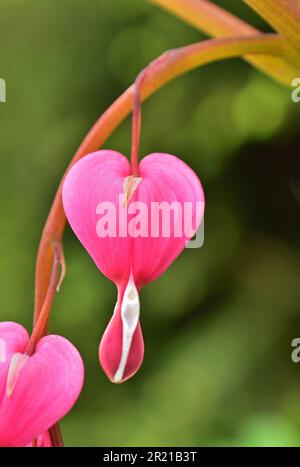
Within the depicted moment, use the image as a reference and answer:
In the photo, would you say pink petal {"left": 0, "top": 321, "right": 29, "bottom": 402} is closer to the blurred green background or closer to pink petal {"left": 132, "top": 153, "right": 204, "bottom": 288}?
pink petal {"left": 132, "top": 153, "right": 204, "bottom": 288}

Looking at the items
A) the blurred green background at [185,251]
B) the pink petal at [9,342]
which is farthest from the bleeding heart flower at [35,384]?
the blurred green background at [185,251]

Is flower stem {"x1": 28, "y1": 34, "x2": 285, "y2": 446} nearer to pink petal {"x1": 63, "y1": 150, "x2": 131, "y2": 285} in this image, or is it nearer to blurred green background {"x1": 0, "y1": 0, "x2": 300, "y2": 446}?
pink petal {"x1": 63, "y1": 150, "x2": 131, "y2": 285}

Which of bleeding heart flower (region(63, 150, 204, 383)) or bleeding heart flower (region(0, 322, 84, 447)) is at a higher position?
bleeding heart flower (region(63, 150, 204, 383))

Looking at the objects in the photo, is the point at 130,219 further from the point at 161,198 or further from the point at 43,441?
the point at 43,441

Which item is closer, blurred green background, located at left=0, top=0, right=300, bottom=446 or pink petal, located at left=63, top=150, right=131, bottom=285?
pink petal, located at left=63, top=150, right=131, bottom=285

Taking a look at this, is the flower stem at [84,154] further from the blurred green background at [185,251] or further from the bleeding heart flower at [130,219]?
the blurred green background at [185,251]

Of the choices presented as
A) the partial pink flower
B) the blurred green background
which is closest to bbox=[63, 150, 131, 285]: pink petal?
the partial pink flower

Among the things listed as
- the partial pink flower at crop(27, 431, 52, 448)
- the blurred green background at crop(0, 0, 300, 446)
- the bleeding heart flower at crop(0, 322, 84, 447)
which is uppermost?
the blurred green background at crop(0, 0, 300, 446)
